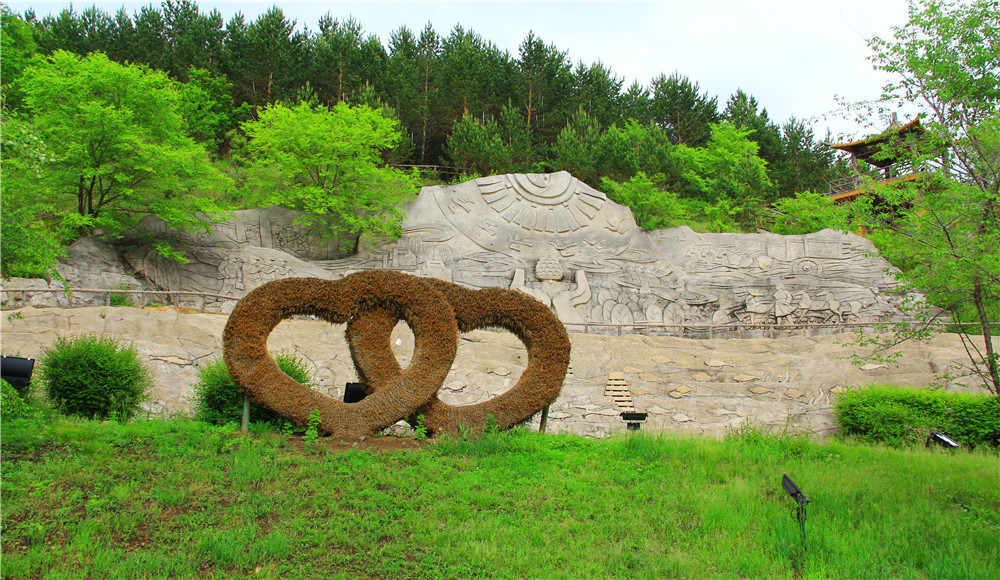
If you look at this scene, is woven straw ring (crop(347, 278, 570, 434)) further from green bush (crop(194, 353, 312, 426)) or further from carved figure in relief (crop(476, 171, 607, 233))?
carved figure in relief (crop(476, 171, 607, 233))

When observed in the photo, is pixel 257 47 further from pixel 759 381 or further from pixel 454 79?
pixel 759 381

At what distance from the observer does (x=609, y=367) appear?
590 inches

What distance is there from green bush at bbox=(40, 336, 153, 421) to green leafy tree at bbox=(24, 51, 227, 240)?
10.2 m

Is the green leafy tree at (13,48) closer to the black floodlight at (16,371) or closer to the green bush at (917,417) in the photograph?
the black floodlight at (16,371)

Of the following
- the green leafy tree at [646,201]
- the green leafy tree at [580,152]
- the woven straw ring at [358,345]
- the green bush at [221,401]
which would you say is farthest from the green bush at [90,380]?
Result: the green leafy tree at [580,152]

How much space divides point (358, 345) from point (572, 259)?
49.2 ft

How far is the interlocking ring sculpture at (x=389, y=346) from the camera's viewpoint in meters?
8.05

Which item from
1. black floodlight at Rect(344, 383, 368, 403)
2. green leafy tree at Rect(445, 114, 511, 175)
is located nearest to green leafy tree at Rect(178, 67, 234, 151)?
green leafy tree at Rect(445, 114, 511, 175)

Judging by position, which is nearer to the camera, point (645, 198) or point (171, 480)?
point (171, 480)

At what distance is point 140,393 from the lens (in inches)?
369

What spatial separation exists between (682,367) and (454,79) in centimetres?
1976

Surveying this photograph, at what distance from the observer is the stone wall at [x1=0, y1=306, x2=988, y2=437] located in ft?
38.9

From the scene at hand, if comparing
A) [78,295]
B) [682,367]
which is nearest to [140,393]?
[78,295]

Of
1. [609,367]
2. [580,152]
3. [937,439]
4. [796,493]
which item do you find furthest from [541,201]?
[796,493]
